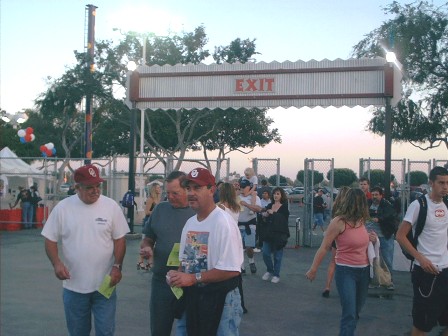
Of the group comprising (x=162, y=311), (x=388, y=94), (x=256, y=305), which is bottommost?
(x=256, y=305)

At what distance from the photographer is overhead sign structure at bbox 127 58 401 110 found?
579 inches

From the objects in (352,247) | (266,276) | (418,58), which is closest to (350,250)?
(352,247)

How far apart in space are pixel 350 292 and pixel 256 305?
10.1 feet

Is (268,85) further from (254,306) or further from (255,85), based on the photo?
(254,306)

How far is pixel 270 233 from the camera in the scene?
10836mm

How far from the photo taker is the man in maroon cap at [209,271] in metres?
3.95

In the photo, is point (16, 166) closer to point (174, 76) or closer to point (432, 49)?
point (174, 76)

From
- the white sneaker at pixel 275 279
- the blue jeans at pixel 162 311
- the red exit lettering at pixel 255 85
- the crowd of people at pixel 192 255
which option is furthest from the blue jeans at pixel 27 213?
the blue jeans at pixel 162 311

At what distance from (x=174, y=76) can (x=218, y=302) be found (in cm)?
1269

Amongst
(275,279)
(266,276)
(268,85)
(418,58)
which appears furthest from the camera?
(418,58)

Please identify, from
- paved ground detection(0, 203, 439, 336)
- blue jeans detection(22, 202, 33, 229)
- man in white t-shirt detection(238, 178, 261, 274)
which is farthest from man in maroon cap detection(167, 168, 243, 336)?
blue jeans detection(22, 202, 33, 229)

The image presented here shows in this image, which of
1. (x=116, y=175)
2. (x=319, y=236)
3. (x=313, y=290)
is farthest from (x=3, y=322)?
(x=319, y=236)

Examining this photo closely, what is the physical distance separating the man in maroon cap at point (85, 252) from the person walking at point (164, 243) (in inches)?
13.2

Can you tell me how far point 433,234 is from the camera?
567cm
